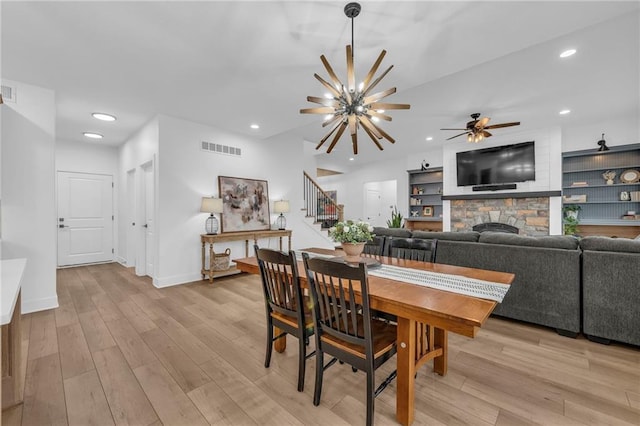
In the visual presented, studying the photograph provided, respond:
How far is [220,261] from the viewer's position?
14.9 feet

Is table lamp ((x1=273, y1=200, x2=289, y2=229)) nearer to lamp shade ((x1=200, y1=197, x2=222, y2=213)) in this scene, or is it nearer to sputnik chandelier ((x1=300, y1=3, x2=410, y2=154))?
lamp shade ((x1=200, y1=197, x2=222, y2=213))

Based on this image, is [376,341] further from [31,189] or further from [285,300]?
[31,189]

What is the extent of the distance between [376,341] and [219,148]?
4376 millimetres

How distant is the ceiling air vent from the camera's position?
3061 mm

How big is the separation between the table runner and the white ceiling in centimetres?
195

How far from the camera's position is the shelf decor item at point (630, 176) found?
201 inches

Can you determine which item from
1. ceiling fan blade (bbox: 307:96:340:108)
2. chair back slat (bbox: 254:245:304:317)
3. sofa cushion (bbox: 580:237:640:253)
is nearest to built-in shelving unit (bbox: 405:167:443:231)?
sofa cushion (bbox: 580:237:640:253)

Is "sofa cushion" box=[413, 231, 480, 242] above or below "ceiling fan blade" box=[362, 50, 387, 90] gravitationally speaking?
below

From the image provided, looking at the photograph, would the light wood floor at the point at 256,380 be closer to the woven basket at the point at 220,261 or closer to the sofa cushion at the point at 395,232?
the sofa cushion at the point at 395,232

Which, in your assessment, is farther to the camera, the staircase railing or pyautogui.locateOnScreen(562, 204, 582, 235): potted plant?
the staircase railing

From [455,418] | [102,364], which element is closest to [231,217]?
[102,364]

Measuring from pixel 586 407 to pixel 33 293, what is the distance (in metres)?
5.28

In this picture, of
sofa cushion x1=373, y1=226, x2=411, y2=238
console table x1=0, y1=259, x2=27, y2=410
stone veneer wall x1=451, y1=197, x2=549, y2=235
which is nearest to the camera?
console table x1=0, y1=259, x2=27, y2=410

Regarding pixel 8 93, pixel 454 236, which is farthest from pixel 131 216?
pixel 454 236
